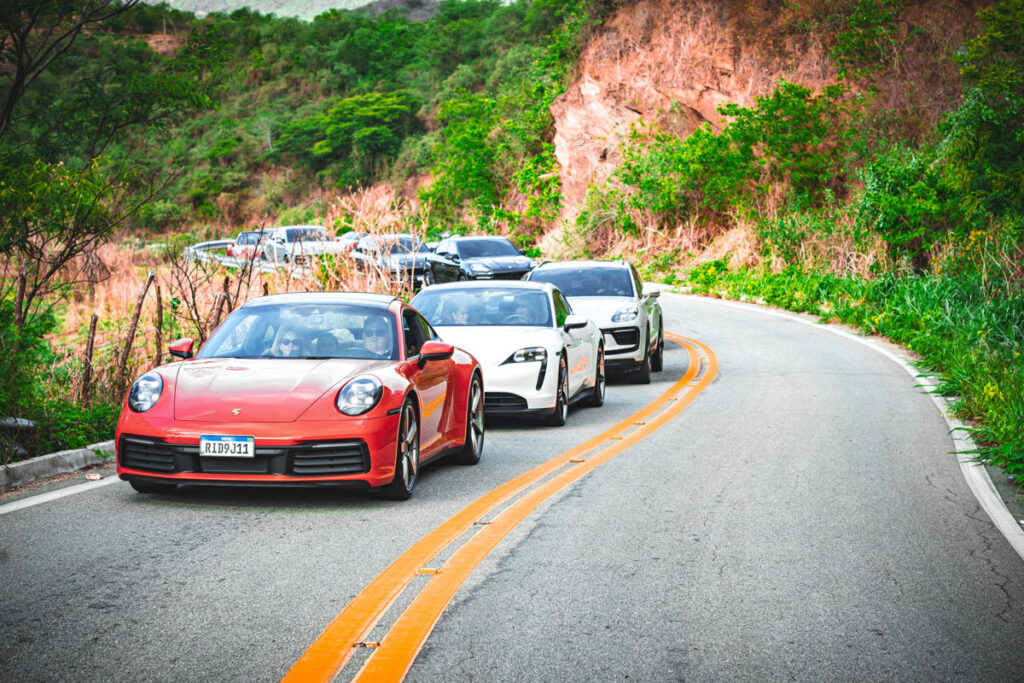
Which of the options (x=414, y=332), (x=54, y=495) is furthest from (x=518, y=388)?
(x=54, y=495)

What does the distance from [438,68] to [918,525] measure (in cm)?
8208

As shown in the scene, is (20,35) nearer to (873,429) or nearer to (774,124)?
(873,429)

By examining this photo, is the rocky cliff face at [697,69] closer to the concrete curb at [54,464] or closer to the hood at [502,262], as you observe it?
the hood at [502,262]

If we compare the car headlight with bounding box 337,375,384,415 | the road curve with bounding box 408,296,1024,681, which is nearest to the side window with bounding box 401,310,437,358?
the car headlight with bounding box 337,375,384,415

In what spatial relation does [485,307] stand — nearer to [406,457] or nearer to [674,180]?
[406,457]

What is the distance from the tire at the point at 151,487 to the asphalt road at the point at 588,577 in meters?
0.09

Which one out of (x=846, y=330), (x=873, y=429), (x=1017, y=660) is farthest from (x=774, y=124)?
(x=1017, y=660)

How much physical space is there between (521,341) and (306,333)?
3481mm

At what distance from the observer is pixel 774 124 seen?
A: 35.5 metres

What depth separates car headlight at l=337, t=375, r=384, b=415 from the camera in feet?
23.0

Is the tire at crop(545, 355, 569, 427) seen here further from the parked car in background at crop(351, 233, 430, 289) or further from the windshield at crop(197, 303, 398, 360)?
the parked car in background at crop(351, 233, 430, 289)

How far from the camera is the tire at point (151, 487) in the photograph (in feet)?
23.1

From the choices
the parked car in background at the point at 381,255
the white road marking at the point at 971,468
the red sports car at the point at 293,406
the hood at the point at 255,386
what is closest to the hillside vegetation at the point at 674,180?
the white road marking at the point at 971,468

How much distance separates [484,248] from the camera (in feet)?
89.9
